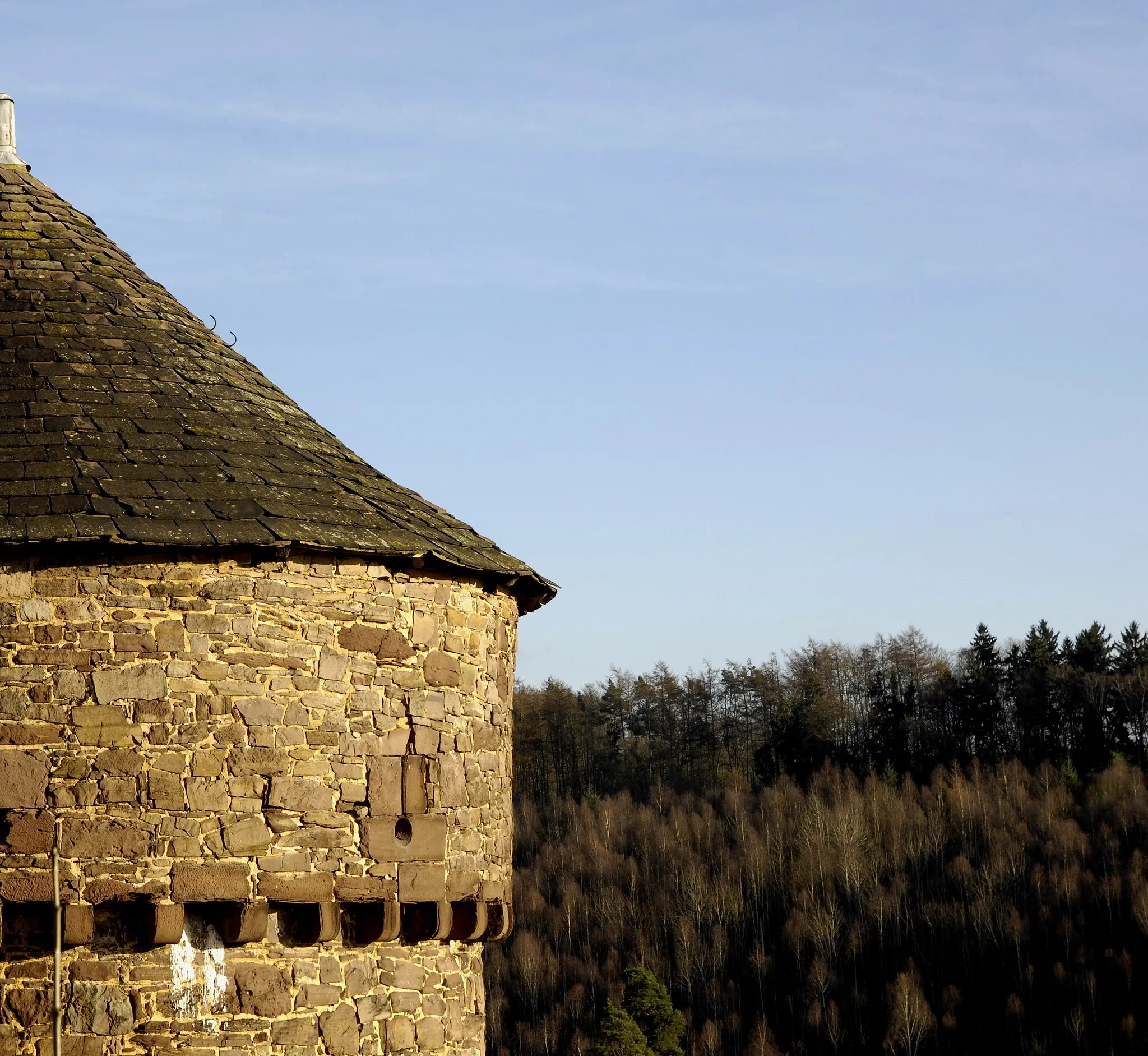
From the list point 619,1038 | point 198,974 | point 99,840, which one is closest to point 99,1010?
point 198,974

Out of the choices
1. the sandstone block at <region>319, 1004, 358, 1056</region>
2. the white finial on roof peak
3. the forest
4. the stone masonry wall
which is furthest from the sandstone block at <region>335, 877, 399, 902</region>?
the forest

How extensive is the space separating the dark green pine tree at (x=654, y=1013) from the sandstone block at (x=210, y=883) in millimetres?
51793

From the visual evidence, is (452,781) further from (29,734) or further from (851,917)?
(851,917)

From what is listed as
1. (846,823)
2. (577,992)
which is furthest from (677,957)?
(846,823)

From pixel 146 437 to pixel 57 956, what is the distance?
261 centimetres

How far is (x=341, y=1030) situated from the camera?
8266 mm

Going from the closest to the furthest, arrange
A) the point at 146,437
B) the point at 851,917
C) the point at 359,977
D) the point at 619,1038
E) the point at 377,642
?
1. the point at 359,977
2. the point at 377,642
3. the point at 146,437
4. the point at 619,1038
5. the point at 851,917

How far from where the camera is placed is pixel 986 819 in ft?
287

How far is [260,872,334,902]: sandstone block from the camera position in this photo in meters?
8.02

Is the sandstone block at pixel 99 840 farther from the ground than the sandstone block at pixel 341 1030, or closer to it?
farther from the ground

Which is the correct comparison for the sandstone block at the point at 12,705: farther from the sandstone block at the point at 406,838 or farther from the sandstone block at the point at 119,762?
the sandstone block at the point at 406,838

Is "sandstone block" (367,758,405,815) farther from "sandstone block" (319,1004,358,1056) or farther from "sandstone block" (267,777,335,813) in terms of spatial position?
"sandstone block" (319,1004,358,1056)

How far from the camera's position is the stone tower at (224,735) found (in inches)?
308

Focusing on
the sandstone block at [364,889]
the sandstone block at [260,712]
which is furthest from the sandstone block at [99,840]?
the sandstone block at [364,889]
